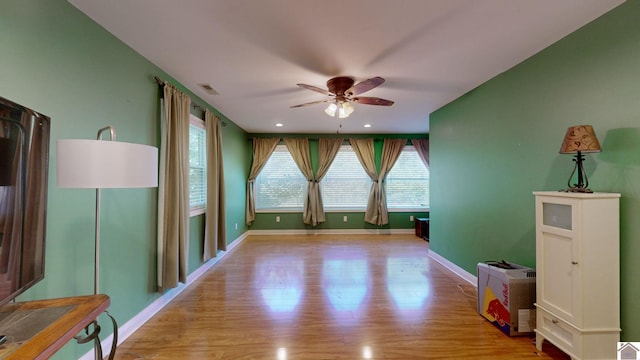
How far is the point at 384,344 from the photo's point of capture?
2055 millimetres

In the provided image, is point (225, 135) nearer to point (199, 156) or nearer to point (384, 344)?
point (199, 156)

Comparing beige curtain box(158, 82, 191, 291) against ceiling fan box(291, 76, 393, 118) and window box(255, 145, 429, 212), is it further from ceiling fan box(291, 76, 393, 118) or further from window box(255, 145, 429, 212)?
window box(255, 145, 429, 212)

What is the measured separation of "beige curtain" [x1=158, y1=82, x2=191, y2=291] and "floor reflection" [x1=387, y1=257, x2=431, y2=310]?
7.94 feet

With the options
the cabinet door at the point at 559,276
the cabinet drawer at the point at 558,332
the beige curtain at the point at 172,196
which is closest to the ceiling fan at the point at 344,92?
the beige curtain at the point at 172,196

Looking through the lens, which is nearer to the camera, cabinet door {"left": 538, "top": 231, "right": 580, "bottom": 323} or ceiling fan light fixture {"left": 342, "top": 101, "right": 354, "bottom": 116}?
cabinet door {"left": 538, "top": 231, "right": 580, "bottom": 323}

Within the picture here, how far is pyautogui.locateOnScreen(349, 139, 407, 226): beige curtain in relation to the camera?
607cm

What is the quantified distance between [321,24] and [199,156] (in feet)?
8.82

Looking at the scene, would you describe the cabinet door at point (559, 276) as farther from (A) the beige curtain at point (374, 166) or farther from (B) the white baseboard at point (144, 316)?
(A) the beige curtain at point (374, 166)

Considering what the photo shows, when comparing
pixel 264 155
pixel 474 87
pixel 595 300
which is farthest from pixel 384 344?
pixel 264 155

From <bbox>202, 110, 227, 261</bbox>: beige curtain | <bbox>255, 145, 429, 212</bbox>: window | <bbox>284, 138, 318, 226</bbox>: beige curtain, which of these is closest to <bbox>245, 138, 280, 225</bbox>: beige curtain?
<bbox>255, 145, 429, 212</bbox>: window

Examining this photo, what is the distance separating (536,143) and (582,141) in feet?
2.19

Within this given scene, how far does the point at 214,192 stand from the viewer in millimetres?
3750

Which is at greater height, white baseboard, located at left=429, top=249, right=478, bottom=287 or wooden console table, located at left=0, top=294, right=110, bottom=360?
wooden console table, located at left=0, top=294, right=110, bottom=360

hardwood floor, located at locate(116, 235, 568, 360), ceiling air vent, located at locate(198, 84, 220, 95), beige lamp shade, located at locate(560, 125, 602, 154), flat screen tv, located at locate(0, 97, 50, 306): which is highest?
ceiling air vent, located at locate(198, 84, 220, 95)
